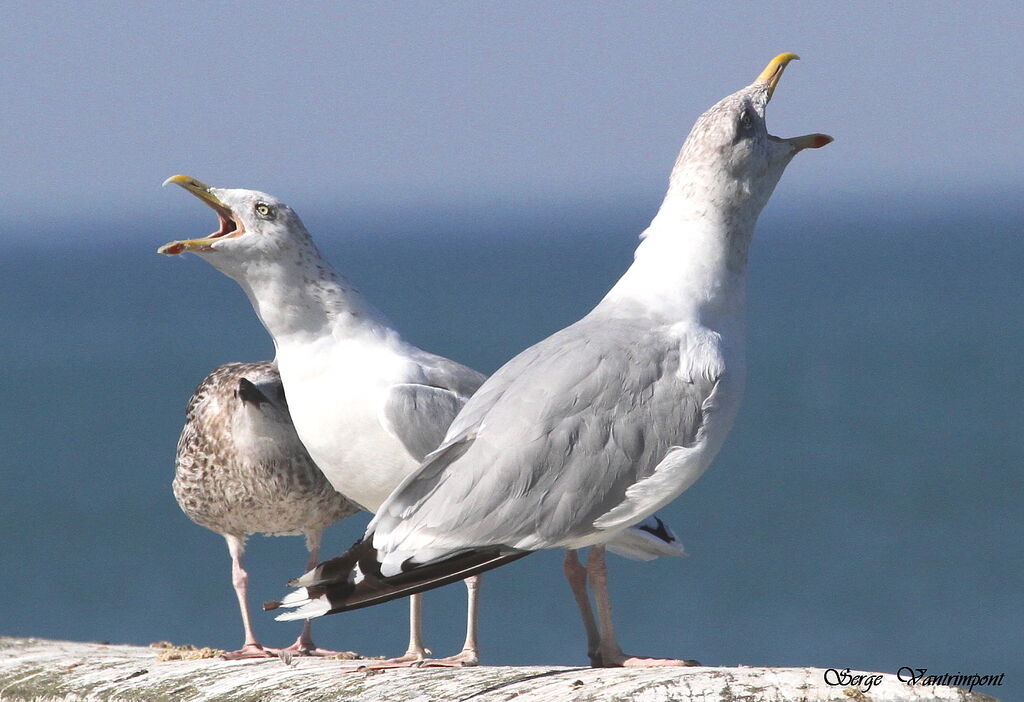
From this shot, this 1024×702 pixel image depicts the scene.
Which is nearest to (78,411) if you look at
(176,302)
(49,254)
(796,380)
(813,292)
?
(796,380)

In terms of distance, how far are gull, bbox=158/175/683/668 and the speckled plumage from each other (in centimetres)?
28

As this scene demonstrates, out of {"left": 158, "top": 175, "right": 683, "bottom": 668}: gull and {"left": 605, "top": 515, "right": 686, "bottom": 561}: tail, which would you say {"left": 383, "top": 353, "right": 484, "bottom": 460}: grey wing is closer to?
{"left": 158, "top": 175, "right": 683, "bottom": 668}: gull

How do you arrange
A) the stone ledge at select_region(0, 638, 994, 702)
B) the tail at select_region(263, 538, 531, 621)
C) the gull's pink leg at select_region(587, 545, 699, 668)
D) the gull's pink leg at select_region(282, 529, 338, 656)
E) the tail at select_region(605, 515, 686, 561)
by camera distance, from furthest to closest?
the gull's pink leg at select_region(282, 529, 338, 656), the tail at select_region(605, 515, 686, 561), the gull's pink leg at select_region(587, 545, 699, 668), the tail at select_region(263, 538, 531, 621), the stone ledge at select_region(0, 638, 994, 702)

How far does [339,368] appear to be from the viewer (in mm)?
5258

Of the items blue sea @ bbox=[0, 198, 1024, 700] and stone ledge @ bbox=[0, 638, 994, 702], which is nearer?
stone ledge @ bbox=[0, 638, 994, 702]

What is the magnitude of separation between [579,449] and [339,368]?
3.67ft

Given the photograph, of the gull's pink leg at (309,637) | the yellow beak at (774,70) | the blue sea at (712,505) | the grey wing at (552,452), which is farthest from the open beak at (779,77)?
the gull's pink leg at (309,637)

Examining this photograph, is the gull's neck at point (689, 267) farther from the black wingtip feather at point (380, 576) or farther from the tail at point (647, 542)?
the black wingtip feather at point (380, 576)

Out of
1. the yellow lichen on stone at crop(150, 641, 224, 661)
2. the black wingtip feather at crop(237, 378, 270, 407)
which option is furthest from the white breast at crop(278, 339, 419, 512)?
the yellow lichen on stone at crop(150, 641, 224, 661)

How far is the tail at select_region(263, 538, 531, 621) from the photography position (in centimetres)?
436

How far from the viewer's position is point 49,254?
185000 mm

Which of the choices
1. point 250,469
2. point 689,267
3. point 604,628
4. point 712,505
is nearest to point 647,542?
point 604,628

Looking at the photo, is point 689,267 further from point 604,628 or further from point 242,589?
point 242,589

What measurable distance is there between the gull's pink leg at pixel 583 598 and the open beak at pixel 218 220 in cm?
154
